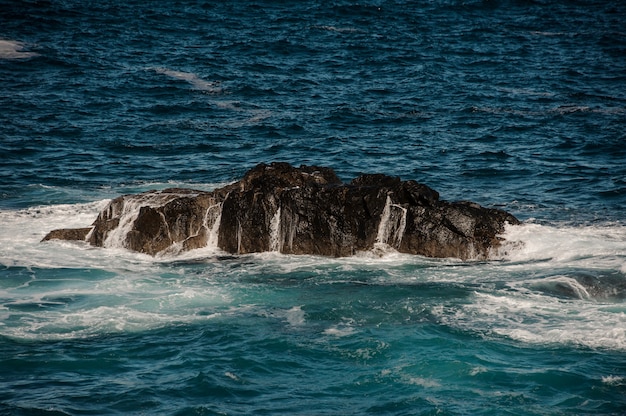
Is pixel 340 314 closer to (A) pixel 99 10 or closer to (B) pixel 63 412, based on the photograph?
(B) pixel 63 412

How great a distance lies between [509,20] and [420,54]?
11957mm

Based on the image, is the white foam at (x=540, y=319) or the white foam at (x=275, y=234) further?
the white foam at (x=275, y=234)

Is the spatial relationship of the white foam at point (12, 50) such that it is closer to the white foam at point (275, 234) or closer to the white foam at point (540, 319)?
the white foam at point (275, 234)

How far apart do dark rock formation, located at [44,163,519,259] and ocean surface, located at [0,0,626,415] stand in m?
0.43

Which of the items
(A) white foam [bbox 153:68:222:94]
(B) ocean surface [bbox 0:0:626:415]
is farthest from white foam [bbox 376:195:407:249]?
(A) white foam [bbox 153:68:222:94]

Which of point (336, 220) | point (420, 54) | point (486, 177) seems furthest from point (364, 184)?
point (420, 54)

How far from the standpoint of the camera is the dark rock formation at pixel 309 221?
827 inches

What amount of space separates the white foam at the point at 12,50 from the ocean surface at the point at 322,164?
25cm

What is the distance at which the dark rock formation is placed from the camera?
2102cm

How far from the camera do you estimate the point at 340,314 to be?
16.9m

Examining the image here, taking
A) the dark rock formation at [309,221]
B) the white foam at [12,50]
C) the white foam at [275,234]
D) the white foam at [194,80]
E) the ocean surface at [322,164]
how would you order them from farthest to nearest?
the white foam at [12,50] → the white foam at [194,80] → the white foam at [275,234] → the dark rock formation at [309,221] → the ocean surface at [322,164]

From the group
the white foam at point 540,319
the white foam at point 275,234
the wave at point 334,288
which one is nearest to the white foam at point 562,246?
the wave at point 334,288

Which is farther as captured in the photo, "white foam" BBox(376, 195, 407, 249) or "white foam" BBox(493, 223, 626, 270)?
"white foam" BBox(376, 195, 407, 249)

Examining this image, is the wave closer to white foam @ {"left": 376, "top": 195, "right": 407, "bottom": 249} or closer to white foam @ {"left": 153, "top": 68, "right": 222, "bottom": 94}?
white foam @ {"left": 376, "top": 195, "right": 407, "bottom": 249}
